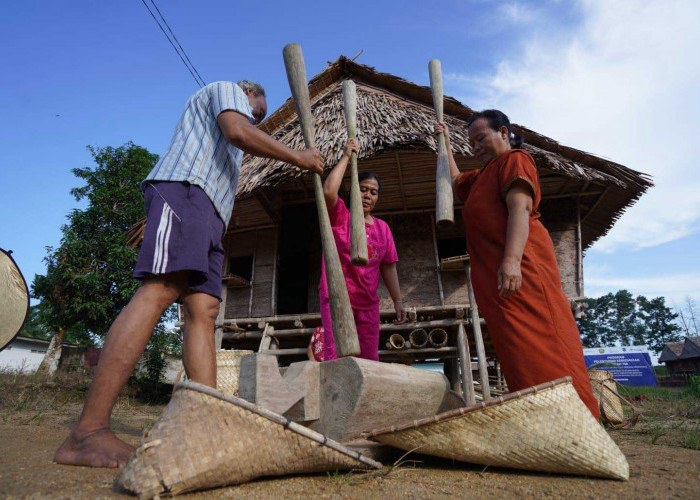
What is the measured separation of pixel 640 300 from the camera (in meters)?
52.2

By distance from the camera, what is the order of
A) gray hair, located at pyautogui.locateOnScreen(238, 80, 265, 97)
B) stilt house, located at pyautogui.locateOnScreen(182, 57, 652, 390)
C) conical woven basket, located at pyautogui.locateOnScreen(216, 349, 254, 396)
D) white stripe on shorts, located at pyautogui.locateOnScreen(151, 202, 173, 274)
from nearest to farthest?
white stripe on shorts, located at pyautogui.locateOnScreen(151, 202, 173, 274) → gray hair, located at pyautogui.locateOnScreen(238, 80, 265, 97) → conical woven basket, located at pyautogui.locateOnScreen(216, 349, 254, 396) → stilt house, located at pyautogui.locateOnScreen(182, 57, 652, 390)

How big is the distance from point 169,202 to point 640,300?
6349cm

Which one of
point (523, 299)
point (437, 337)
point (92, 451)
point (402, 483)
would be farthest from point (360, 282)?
point (437, 337)

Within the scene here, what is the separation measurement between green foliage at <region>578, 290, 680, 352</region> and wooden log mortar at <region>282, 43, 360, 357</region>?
5448 cm

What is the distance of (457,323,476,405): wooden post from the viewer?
5.06m

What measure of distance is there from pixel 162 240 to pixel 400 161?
4479 mm

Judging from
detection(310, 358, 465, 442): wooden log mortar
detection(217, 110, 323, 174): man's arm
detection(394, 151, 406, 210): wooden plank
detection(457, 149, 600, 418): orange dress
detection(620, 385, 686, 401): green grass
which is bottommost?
detection(620, 385, 686, 401): green grass

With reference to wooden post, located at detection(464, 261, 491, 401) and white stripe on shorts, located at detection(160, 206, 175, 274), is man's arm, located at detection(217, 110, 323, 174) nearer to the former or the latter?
white stripe on shorts, located at detection(160, 206, 175, 274)

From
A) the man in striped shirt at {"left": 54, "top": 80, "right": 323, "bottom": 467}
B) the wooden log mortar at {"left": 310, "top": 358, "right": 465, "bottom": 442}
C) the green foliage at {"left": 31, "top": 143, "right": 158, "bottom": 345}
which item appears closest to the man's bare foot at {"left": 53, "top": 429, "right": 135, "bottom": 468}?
the man in striped shirt at {"left": 54, "top": 80, "right": 323, "bottom": 467}

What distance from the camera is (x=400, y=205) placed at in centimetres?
645

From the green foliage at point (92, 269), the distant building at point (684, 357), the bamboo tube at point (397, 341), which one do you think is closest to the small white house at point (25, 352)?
the green foliage at point (92, 269)

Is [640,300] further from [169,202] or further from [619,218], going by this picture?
[169,202]

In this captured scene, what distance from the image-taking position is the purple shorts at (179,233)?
5.05 feet

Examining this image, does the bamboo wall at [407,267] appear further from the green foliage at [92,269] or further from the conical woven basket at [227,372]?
the green foliage at [92,269]
